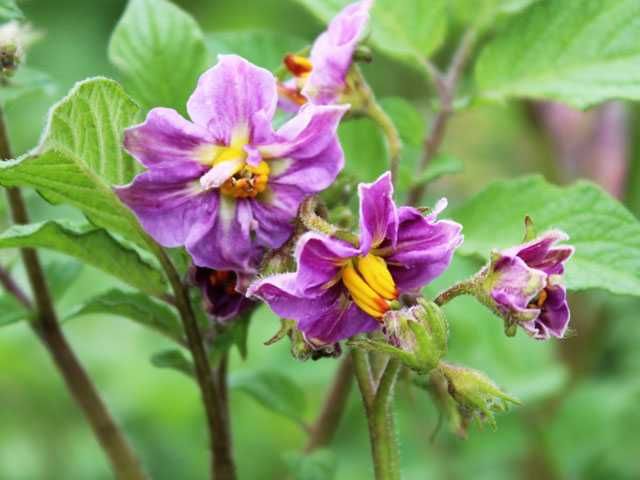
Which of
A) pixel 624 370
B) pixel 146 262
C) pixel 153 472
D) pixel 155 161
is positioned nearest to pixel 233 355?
pixel 153 472

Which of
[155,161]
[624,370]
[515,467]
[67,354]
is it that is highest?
[155,161]

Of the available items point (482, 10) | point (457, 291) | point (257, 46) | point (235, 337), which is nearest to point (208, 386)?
point (235, 337)

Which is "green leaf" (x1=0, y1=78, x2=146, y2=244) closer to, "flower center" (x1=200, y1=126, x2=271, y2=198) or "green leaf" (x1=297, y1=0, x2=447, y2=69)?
"flower center" (x1=200, y1=126, x2=271, y2=198)

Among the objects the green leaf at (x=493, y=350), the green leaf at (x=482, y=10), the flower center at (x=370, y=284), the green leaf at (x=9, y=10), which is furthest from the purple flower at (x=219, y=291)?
the green leaf at (x=493, y=350)

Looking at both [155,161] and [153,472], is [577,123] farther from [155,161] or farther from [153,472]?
[155,161]

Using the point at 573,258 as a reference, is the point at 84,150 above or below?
above

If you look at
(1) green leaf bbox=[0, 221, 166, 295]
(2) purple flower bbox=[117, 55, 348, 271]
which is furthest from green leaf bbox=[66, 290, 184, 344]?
(2) purple flower bbox=[117, 55, 348, 271]
